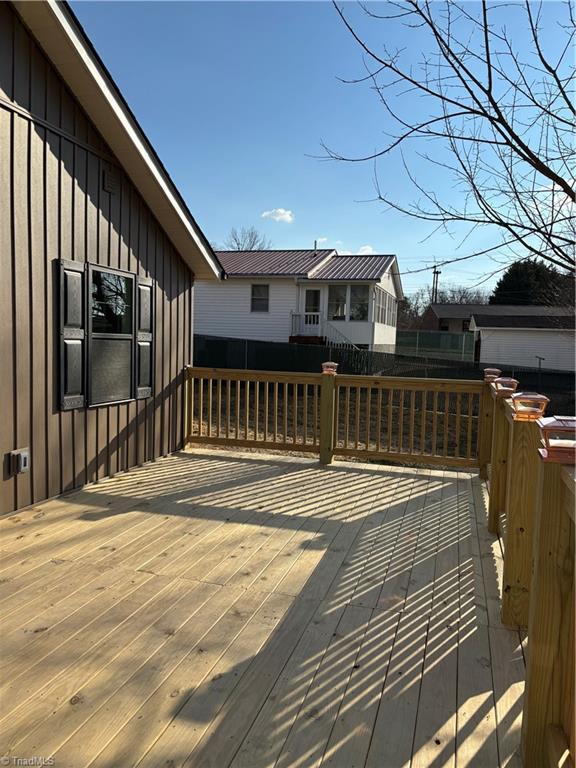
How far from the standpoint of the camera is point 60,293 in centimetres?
381

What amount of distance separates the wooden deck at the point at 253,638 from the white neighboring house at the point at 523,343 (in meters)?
21.3

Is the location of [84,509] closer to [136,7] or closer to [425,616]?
[425,616]

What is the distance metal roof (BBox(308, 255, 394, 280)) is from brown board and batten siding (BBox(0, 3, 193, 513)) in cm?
1248

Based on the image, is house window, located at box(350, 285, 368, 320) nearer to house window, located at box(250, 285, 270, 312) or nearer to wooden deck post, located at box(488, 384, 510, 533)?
house window, located at box(250, 285, 270, 312)

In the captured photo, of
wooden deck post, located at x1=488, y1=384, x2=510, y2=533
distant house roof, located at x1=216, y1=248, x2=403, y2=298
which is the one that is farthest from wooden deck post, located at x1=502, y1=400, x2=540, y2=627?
distant house roof, located at x1=216, y1=248, x2=403, y2=298

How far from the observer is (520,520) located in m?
2.27

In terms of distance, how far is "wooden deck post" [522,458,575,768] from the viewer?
1405mm

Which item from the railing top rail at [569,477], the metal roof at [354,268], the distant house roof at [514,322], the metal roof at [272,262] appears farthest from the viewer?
the distant house roof at [514,322]

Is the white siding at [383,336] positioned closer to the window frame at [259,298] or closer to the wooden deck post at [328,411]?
the window frame at [259,298]

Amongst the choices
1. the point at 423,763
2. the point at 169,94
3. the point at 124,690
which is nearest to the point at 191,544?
the point at 124,690

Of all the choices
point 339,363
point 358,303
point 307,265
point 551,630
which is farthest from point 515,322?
point 551,630

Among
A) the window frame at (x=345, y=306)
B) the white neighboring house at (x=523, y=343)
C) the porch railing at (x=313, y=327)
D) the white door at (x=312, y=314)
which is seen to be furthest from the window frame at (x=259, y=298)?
the white neighboring house at (x=523, y=343)

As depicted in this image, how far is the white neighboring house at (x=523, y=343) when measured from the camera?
74.2 feet

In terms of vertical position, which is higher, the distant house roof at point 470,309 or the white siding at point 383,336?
the distant house roof at point 470,309
